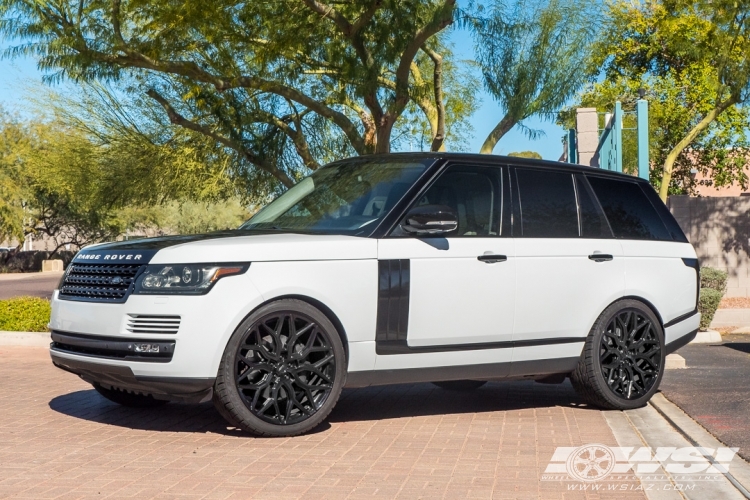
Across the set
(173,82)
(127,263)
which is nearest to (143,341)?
(127,263)

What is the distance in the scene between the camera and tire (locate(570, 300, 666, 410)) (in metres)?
8.23

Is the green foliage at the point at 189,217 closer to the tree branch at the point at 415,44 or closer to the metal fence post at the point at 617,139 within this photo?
the tree branch at the point at 415,44

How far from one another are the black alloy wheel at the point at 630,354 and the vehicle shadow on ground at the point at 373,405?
0.49 meters

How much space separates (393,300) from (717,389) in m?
3.83

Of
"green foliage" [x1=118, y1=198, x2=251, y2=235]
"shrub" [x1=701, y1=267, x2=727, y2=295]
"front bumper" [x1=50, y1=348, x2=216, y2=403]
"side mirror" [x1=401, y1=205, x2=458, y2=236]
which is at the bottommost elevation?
"front bumper" [x1=50, y1=348, x2=216, y2=403]

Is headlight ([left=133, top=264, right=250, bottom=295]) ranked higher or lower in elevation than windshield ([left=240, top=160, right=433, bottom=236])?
lower

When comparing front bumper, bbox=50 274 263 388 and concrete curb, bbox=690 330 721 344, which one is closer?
front bumper, bbox=50 274 263 388

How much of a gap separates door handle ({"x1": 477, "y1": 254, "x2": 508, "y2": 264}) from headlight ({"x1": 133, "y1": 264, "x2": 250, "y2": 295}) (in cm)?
190

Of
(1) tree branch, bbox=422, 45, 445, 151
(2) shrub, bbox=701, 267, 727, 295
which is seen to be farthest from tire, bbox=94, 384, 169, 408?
(2) shrub, bbox=701, 267, 727, 295

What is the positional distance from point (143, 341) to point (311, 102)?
9509 mm

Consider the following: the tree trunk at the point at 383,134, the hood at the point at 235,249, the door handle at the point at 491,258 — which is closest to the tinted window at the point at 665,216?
the door handle at the point at 491,258

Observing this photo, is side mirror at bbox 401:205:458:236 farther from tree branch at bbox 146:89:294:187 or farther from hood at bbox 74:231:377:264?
tree branch at bbox 146:89:294:187

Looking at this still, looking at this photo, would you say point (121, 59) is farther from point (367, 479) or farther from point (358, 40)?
point (367, 479)

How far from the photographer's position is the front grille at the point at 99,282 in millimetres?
6789
